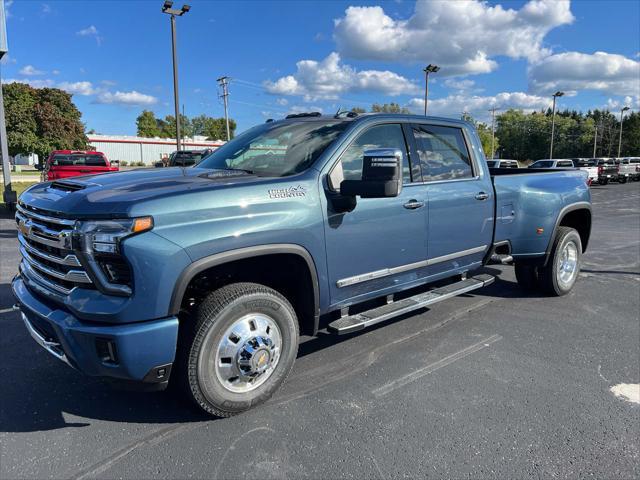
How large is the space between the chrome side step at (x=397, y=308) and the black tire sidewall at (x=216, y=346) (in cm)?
41

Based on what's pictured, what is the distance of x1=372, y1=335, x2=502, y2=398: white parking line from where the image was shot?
3.55m

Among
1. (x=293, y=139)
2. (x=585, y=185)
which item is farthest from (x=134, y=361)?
(x=585, y=185)

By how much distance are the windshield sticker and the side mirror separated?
0.35 m

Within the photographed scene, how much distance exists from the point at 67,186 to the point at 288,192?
1426mm

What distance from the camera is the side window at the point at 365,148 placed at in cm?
355

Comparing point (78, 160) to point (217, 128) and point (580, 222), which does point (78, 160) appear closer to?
Answer: point (580, 222)

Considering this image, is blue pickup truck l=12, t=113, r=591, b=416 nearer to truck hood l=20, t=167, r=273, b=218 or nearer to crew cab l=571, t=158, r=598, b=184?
truck hood l=20, t=167, r=273, b=218

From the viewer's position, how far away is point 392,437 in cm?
295

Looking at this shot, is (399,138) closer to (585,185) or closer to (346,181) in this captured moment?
(346,181)

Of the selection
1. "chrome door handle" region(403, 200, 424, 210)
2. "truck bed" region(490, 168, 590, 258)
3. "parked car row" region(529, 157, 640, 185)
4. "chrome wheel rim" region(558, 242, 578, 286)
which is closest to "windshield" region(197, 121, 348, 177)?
"chrome door handle" region(403, 200, 424, 210)

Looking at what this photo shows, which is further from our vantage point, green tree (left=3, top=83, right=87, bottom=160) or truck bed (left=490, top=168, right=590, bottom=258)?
green tree (left=3, top=83, right=87, bottom=160)

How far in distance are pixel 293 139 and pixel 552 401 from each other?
2.73 meters

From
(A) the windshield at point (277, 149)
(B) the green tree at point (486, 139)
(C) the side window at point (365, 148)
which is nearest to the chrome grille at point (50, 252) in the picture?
(A) the windshield at point (277, 149)

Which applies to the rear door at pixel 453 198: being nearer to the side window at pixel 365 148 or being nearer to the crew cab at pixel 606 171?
the side window at pixel 365 148
